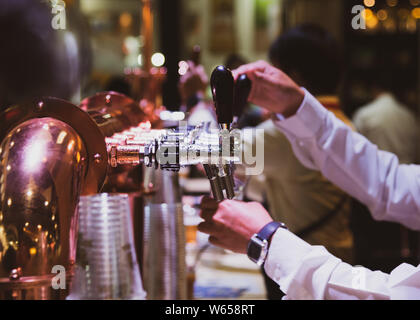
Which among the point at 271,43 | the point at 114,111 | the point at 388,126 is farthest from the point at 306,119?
the point at 388,126

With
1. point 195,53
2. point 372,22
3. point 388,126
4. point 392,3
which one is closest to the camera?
point 195,53

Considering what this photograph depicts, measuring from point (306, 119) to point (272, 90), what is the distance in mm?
142

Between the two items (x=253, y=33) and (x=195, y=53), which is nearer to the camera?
(x=195, y=53)

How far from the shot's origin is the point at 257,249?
858mm

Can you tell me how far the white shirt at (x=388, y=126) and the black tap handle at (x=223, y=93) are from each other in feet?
13.6

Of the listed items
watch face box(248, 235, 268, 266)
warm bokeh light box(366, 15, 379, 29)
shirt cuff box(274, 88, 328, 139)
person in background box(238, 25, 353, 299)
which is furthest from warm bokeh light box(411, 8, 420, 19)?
watch face box(248, 235, 268, 266)

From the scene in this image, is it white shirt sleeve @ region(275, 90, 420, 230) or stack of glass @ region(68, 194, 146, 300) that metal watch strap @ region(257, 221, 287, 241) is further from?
white shirt sleeve @ region(275, 90, 420, 230)

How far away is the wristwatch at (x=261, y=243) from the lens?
85 centimetres

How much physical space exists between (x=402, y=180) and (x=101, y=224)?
935 millimetres

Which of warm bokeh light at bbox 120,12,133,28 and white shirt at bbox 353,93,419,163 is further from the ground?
warm bokeh light at bbox 120,12,133,28

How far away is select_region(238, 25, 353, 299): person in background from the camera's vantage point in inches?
72.1

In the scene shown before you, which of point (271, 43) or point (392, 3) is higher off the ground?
point (392, 3)

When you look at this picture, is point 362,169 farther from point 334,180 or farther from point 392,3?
point 392,3
